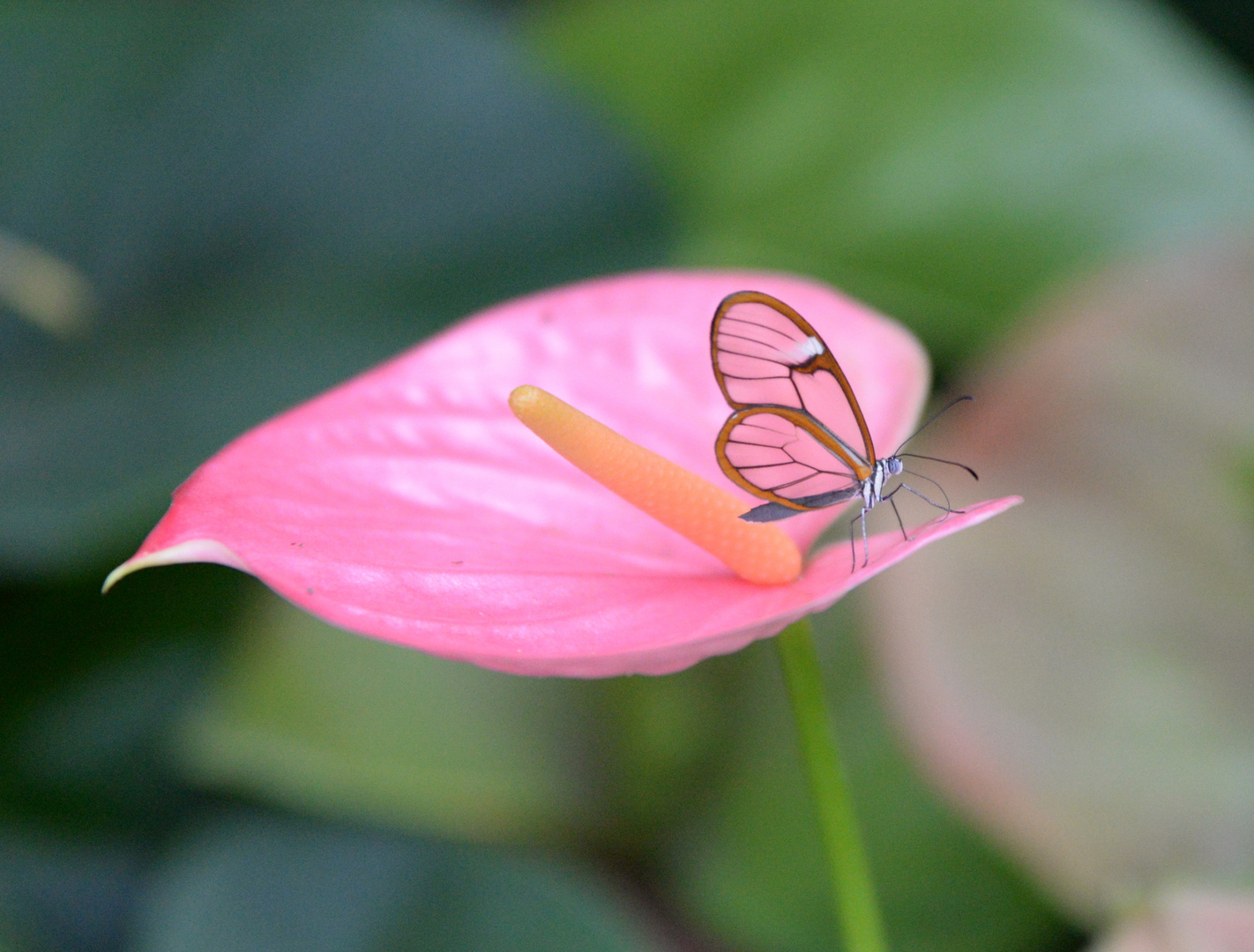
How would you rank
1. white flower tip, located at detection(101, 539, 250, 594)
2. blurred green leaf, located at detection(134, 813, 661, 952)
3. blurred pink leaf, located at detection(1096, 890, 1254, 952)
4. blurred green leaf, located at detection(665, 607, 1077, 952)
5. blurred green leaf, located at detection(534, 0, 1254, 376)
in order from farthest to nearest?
1. blurred green leaf, located at detection(534, 0, 1254, 376)
2. blurred green leaf, located at detection(665, 607, 1077, 952)
3. blurred green leaf, located at detection(134, 813, 661, 952)
4. blurred pink leaf, located at detection(1096, 890, 1254, 952)
5. white flower tip, located at detection(101, 539, 250, 594)

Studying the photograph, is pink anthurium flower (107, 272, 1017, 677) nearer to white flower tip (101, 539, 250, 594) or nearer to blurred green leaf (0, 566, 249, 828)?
white flower tip (101, 539, 250, 594)

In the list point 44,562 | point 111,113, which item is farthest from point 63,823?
point 111,113

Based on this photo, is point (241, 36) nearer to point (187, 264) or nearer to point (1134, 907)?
point (187, 264)

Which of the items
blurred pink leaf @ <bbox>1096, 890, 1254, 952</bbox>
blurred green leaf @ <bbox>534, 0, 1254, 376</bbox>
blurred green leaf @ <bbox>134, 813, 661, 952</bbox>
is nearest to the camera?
blurred pink leaf @ <bbox>1096, 890, 1254, 952</bbox>

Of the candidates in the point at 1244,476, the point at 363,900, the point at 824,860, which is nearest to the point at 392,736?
the point at 363,900

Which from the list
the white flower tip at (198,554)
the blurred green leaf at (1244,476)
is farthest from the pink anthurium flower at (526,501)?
the blurred green leaf at (1244,476)

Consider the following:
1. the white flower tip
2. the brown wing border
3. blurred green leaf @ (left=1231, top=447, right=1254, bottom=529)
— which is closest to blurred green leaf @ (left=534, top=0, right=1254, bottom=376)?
blurred green leaf @ (left=1231, top=447, right=1254, bottom=529)
